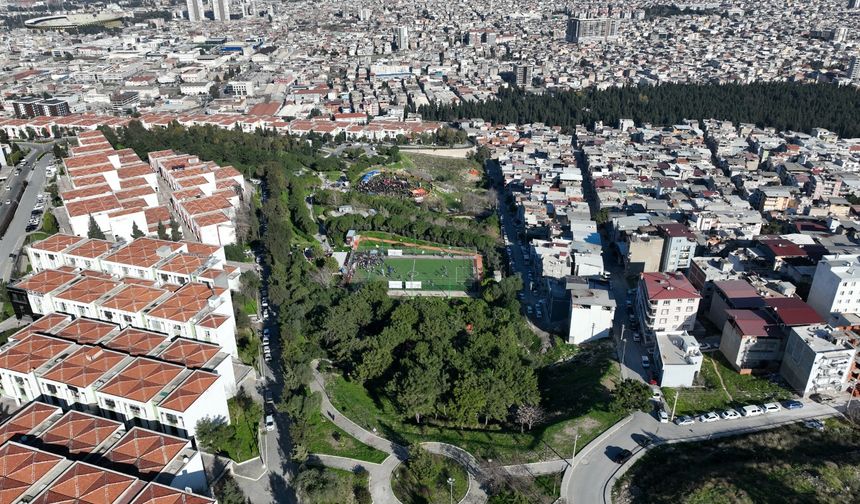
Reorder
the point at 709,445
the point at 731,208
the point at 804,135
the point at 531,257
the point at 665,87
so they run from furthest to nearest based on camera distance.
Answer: the point at 665,87 < the point at 804,135 < the point at 731,208 < the point at 531,257 < the point at 709,445

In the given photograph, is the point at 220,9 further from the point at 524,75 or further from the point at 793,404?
the point at 793,404

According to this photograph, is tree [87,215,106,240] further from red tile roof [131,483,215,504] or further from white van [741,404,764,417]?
white van [741,404,764,417]

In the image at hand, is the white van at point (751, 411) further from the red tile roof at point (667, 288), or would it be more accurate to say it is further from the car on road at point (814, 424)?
the red tile roof at point (667, 288)

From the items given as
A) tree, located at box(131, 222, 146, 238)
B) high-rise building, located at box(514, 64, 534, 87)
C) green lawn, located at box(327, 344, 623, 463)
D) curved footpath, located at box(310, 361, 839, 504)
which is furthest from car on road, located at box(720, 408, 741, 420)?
high-rise building, located at box(514, 64, 534, 87)

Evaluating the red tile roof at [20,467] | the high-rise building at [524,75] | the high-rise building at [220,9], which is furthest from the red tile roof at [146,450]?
the high-rise building at [220,9]

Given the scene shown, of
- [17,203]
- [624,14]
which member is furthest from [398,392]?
[624,14]

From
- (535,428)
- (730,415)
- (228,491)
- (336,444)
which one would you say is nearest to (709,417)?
(730,415)

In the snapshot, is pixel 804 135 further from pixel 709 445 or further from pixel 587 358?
pixel 709 445

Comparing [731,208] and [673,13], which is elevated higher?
[673,13]
